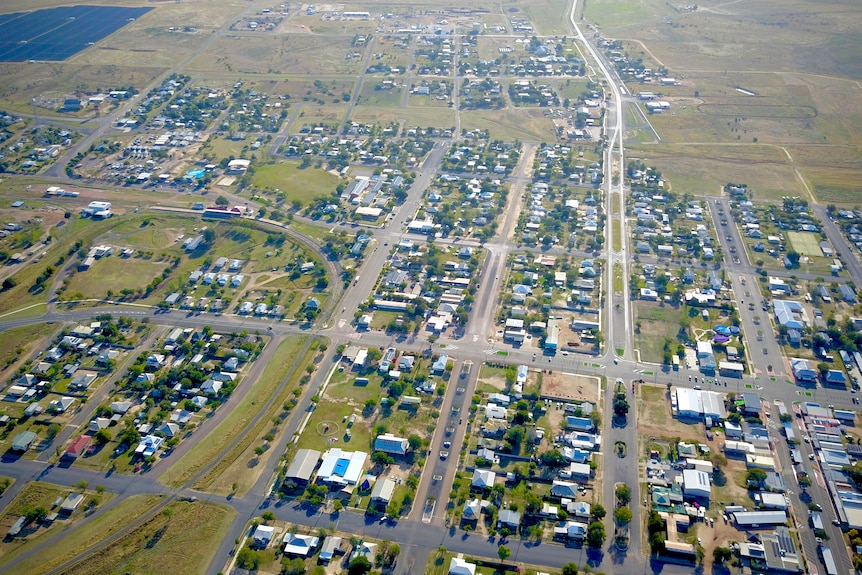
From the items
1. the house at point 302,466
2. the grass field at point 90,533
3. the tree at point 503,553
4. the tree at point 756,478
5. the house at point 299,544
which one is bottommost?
the tree at point 756,478

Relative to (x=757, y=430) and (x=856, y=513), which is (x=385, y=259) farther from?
(x=856, y=513)

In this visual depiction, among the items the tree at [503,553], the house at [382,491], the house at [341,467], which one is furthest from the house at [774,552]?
the house at [341,467]

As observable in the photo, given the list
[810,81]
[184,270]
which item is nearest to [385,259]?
[184,270]

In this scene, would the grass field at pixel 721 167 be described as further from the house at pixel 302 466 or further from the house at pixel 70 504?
the house at pixel 70 504

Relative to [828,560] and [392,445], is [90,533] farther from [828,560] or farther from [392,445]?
[828,560]

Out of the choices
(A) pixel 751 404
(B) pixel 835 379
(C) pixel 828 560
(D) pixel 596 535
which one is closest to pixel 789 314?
(B) pixel 835 379

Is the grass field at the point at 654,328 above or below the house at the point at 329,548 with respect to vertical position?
above

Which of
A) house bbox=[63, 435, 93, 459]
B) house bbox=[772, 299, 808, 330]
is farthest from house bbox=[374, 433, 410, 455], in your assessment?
house bbox=[772, 299, 808, 330]
